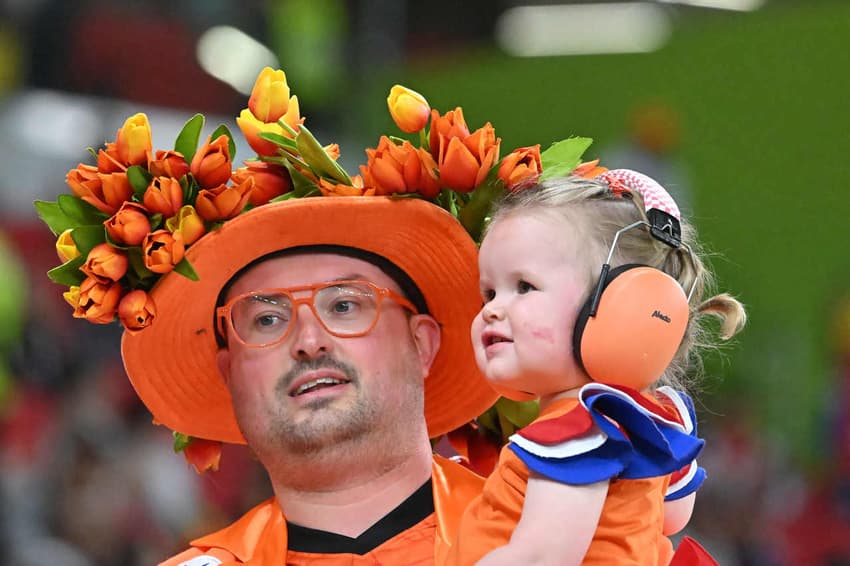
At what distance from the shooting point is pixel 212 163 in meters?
2.23

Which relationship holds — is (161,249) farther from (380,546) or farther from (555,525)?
(555,525)

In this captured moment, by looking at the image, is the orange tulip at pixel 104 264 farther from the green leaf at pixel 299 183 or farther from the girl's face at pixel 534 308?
the girl's face at pixel 534 308

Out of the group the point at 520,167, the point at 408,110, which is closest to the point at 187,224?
the point at 408,110

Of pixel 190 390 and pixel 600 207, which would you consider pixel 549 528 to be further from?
pixel 190 390

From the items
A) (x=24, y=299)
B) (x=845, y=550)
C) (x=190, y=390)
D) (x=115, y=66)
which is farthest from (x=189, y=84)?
(x=190, y=390)

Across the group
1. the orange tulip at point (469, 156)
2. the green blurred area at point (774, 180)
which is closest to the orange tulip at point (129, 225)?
the orange tulip at point (469, 156)

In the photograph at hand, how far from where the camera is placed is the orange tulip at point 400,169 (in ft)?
7.43

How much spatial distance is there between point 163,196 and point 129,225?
7 centimetres

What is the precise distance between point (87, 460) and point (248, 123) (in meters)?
3.51

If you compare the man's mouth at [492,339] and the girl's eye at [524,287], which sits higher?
the girl's eye at [524,287]

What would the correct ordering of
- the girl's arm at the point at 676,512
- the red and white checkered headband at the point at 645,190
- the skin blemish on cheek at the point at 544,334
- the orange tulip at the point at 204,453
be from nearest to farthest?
1. the skin blemish on cheek at the point at 544,334
2. the red and white checkered headband at the point at 645,190
3. the girl's arm at the point at 676,512
4. the orange tulip at the point at 204,453

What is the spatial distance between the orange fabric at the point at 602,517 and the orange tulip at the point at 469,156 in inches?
20.9

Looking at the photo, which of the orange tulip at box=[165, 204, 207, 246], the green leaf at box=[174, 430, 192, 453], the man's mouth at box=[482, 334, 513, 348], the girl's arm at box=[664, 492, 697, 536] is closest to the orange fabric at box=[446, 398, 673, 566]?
the man's mouth at box=[482, 334, 513, 348]

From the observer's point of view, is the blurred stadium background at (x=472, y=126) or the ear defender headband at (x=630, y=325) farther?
the blurred stadium background at (x=472, y=126)
